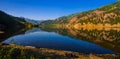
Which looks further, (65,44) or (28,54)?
(65,44)

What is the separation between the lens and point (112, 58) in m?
47.6

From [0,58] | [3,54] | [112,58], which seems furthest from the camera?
[112,58]

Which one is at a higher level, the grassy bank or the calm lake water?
the grassy bank

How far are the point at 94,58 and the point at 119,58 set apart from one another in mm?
8302

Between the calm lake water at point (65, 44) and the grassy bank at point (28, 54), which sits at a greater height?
the grassy bank at point (28, 54)

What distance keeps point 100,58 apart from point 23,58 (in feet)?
91.5

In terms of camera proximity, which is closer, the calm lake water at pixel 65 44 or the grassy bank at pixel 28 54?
the grassy bank at pixel 28 54

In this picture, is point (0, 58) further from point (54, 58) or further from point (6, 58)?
point (54, 58)

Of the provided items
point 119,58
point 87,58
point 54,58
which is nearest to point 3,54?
point 54,58

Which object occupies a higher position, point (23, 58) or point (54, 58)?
point (23, 58)

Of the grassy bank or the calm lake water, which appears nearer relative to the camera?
the grassy bank

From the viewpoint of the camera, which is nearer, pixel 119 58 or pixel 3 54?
pixel 3 54

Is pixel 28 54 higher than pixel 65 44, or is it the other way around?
pixel 28 54

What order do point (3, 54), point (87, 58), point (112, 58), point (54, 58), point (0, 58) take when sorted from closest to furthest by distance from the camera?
point (0, 58) < point (3, 54) < point (54, 58) < point (87, 58) < point (112, 58)
